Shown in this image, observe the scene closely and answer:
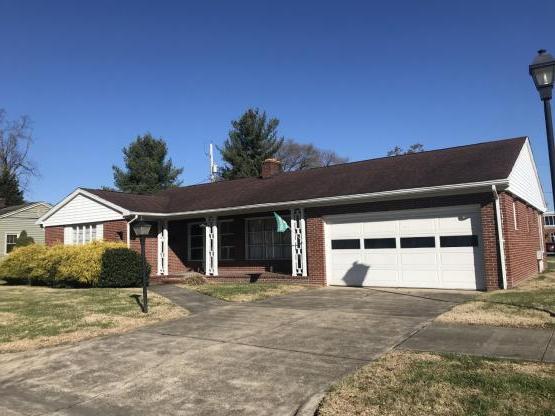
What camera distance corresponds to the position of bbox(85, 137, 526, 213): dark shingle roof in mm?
14125

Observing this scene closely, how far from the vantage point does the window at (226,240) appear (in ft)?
65.4

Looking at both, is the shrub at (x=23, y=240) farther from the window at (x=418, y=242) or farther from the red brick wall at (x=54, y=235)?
the window at (x=418, y=242)

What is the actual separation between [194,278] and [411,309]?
9391 mm

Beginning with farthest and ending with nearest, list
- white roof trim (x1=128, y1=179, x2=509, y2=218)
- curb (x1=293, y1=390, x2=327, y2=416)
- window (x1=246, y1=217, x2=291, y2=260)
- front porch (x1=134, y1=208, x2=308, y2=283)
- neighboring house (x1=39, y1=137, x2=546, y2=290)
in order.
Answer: window (x1=246, y1=217, x2=291, y2=260) → front porch (x1=134, y1=208, x2=308, y2=283) → neighboring house (x1=39, y1=137, x2=546, y2=290) → white roof trim (x1=128, y1=179, x2=509, y2=218) → curb (x1=293, y1=390, x2=327, y2=416)

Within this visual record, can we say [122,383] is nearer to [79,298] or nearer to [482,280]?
[79,298]

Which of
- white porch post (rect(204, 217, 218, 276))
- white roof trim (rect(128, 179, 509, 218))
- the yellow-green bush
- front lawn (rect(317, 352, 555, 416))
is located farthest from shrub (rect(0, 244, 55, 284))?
front lawn (rect(317, 352, 555, 416))

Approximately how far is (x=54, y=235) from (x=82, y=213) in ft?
8.23

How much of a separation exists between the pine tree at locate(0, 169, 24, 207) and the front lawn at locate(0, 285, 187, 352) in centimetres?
4437

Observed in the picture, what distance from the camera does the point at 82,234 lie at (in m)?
21.7

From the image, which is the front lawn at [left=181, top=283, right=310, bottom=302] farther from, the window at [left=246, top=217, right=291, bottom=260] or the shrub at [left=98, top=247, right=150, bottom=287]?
the window at [left=246, top=217, right=291, bottom=260]

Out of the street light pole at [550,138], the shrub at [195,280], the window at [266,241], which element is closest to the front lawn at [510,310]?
the street light pole at [550,138]

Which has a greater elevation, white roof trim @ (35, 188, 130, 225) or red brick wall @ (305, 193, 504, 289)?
white roof trim @ (35, 188, 130, 225)

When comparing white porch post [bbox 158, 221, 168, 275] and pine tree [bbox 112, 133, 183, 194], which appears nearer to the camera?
white porch post [bbox 158, 221, 168, 275]

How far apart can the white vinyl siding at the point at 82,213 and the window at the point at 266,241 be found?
17.8ft
